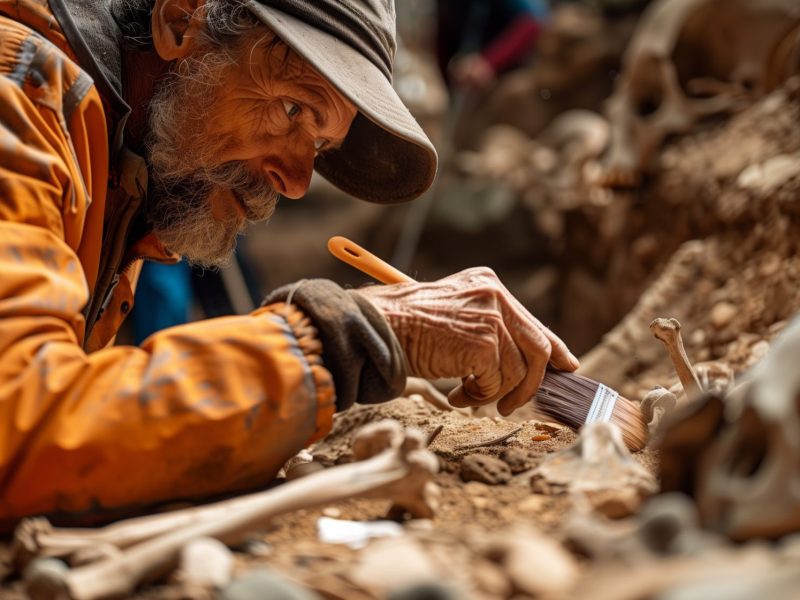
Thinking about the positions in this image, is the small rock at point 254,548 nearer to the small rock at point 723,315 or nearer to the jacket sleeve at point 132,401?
the jacket sleeve at point 132,401

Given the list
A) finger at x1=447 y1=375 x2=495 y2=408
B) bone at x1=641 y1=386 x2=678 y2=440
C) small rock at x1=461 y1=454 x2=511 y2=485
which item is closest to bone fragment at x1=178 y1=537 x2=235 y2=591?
small rock at x1=461 y1=454 x2=511 y2=485

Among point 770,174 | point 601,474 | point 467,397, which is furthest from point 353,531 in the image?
point 770,174

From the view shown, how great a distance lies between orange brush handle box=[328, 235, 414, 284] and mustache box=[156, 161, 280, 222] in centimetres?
34

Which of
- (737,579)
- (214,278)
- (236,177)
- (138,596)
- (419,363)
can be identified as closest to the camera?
(737,579)

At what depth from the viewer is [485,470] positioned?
137 cm

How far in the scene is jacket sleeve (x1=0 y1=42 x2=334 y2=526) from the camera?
45.0 inches

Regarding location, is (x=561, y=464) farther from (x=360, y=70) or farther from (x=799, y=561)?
(x=360, y=70)

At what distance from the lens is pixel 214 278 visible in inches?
170

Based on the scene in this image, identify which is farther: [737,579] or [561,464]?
[561,464]

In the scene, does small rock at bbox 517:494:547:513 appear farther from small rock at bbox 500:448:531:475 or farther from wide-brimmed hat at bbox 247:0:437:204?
wide-brimmed hat at bbox 247:0:437:204

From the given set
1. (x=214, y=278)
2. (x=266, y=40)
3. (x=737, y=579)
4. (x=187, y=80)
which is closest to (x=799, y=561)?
(x=737, y=579)

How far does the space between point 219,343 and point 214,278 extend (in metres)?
3.14

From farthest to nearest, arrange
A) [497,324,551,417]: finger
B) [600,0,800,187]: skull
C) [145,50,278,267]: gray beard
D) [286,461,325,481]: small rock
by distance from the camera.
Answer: [600,0,800,187]: skull
[145,50,278,267]: gray beard
[497,324,551,417]: finger
[286,461,325,481]: small rock

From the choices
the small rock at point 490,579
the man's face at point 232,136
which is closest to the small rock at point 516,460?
the small rock at point 490,579
